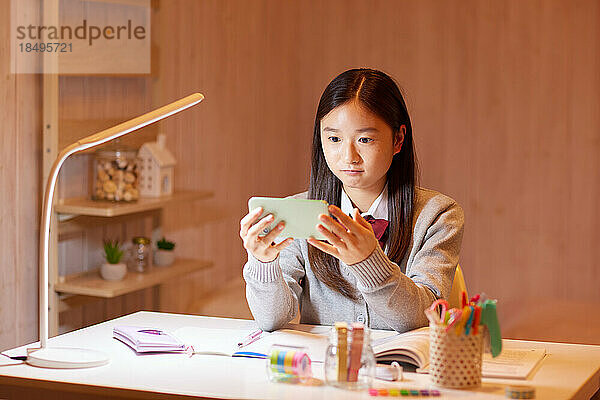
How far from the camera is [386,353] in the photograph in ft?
5.09

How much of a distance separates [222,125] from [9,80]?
4.18 feet

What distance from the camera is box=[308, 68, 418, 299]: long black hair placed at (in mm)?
1913

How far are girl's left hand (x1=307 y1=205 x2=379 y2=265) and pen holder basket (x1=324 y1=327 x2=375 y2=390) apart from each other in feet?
0.82

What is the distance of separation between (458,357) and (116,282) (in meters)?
1.74

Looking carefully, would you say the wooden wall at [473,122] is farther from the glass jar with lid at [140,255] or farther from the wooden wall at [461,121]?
the glass jar with lid at [140,255]

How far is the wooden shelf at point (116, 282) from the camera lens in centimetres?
277

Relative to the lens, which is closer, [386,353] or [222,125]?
[386,353]

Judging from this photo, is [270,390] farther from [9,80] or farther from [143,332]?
[9,80]

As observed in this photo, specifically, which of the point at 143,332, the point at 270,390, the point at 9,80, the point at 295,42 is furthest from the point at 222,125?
the point at 270,390

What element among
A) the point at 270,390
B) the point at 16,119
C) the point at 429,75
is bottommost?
the point at 270,390

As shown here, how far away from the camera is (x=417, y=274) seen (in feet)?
6.01

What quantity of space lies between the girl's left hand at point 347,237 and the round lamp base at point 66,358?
1.47ft

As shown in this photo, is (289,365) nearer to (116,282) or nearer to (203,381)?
(203,381)

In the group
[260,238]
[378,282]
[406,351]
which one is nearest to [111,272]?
[260,238]
